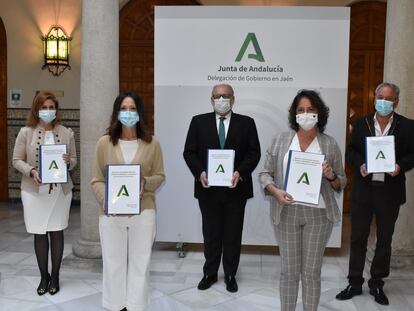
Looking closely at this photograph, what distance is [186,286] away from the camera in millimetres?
4453

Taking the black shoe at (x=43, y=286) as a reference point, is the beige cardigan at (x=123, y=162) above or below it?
above

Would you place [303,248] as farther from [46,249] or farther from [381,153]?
[46,249]

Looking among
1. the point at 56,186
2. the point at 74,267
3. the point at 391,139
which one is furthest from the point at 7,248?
the point at 391,139

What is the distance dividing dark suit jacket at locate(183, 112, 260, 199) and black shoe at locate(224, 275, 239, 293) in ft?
2.44

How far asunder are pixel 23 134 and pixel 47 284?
132cm

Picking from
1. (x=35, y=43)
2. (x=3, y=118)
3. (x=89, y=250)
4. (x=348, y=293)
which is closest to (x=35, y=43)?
(x=35, y=43)

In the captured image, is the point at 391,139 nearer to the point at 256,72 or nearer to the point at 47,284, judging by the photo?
the point at 256,72

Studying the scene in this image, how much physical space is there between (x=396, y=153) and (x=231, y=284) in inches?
70.4

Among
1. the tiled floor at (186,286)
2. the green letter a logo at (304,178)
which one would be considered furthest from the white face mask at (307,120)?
the tiled floor at (186,286)

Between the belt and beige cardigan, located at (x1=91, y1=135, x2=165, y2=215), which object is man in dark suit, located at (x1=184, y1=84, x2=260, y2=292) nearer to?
beige cardigan, located at (x1=91, y1=135, x2=165, y2=215)

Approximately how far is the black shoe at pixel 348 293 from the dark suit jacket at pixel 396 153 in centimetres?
76

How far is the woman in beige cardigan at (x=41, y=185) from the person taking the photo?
4000 millimetres

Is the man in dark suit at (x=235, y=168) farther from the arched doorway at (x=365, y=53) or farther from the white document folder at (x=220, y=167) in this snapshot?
the arched doorway at (x=365, y=53)

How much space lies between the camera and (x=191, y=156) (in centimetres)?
423
